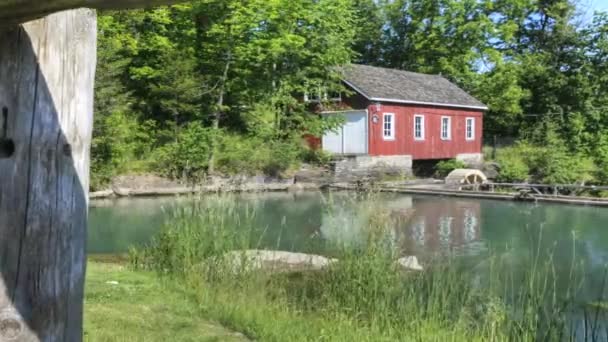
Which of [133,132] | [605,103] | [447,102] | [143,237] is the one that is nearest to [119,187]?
[133,132]

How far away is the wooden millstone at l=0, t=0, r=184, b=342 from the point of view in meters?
1.42

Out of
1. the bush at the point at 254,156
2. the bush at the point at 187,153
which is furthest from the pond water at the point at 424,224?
the bush at the point at 187,153

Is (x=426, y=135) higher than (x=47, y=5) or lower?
higher

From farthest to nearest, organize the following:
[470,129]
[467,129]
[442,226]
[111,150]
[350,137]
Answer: [470,129] < [467,129] < [350,137] < [111,150] < [442,226]

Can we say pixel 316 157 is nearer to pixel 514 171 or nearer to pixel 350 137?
pixel 350 137

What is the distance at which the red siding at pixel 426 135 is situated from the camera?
26312 millimetres

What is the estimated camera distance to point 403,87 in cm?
2859

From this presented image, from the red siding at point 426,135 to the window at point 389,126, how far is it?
0.17 metres

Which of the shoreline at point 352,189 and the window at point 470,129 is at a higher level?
the window at point 470,129

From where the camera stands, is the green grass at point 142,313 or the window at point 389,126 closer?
the green grass at point 142,313

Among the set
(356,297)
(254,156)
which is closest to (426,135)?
(254,156)

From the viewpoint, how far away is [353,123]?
26.7 m

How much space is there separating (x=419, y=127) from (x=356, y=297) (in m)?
23.4

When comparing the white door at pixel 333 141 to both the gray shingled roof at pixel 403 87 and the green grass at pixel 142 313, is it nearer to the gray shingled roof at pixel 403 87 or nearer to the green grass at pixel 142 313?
the gray shingled roof at pixel 403 87
